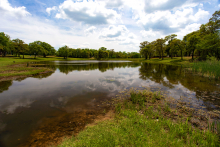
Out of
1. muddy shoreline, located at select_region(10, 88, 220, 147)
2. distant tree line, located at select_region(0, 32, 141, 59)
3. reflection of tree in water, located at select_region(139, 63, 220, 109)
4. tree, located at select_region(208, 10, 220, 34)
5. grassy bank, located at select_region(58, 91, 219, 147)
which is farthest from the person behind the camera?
distant tree line, located at select_region(0, 32, 141, 59)

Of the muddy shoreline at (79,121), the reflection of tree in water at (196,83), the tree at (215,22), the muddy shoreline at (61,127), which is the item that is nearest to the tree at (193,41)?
the tree at (215,22)

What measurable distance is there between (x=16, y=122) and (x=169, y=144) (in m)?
8.33

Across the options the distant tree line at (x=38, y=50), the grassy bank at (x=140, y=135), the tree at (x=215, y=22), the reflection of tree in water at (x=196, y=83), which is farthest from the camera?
the distant tree line at (x=38, y=50)

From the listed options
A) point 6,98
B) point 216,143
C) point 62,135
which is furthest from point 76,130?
point 6,98

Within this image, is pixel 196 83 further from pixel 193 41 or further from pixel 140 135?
pixel 193 41

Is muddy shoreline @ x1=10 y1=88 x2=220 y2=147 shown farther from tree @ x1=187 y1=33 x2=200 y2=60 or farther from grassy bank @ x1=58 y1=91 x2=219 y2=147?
tree @ x1=187 y1=33 x2=200 y2=60

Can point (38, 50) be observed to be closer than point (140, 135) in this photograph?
No

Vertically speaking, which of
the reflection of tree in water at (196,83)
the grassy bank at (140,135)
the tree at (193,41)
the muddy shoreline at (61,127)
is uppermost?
the tree at (193,41)

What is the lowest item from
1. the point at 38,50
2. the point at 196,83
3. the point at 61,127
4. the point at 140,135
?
the point at 61,127

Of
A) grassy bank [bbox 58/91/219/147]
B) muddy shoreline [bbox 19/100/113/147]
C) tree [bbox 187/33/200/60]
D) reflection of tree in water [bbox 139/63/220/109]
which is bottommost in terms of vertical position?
muddy shoreline [bbox 19/100/113/147]

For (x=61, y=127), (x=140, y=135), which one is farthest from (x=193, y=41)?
(x=61, y=127)

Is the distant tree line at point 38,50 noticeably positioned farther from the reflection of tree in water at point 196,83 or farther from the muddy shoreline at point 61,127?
the reflection of tree in water at point 196,83

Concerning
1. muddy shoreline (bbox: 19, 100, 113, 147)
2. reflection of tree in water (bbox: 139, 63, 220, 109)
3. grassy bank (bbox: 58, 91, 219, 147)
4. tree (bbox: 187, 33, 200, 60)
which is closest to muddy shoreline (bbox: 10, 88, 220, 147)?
muddy shoreline (bbox: 19, 100, 113, 147)

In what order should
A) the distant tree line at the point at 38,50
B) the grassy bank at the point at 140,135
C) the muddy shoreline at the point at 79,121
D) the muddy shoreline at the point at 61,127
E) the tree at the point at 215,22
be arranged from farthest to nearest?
1. the distant tree line at the point at 38,50
2. the tree at the point at 215,22
3. the muddy shoreline at the point at 79,121
4. the muddy shoreline at the point at 61,127
5. the grassy bank at the point at 140,135
